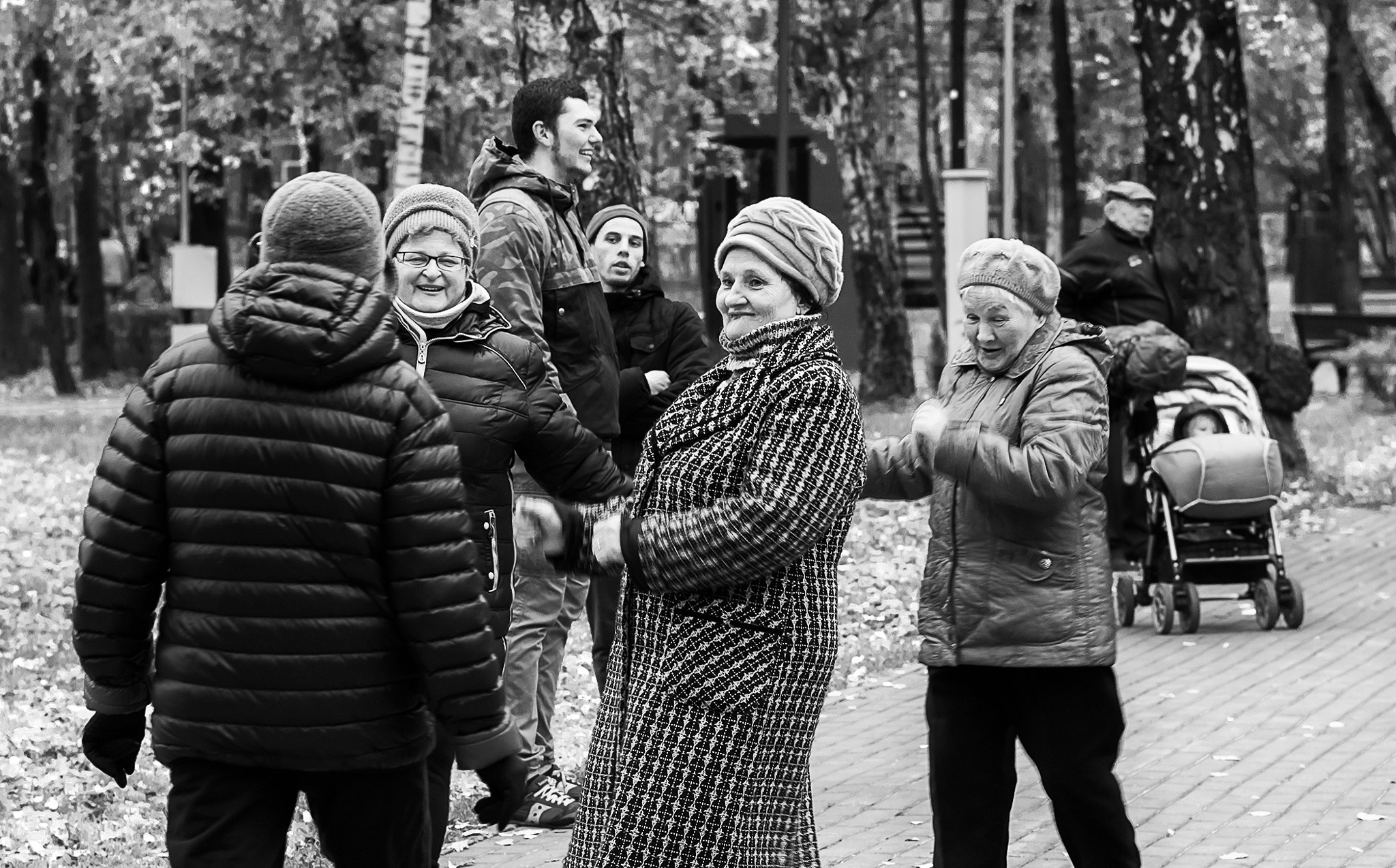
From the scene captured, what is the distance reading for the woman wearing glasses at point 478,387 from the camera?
16.8 feet

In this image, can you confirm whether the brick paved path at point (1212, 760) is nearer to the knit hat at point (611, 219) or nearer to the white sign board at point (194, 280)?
the knit hat at point (611, 219)

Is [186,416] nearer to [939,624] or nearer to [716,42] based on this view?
[939,624]

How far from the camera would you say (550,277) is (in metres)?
6.29

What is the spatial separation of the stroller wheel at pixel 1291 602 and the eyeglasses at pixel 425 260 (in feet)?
20.7

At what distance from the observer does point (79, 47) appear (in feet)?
81.3

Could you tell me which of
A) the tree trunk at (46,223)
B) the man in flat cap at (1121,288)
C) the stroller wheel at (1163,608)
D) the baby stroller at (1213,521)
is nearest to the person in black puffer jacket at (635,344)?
A: the baby stroller at (1213,521)

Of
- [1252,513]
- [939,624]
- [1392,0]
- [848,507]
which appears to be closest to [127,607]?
[848,507]

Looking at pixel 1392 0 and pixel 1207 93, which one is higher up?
pixel 1392 0

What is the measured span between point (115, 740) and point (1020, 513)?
2.09m

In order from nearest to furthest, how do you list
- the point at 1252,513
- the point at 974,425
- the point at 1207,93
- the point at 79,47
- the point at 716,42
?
the point at 974,425, the point at 1252,513, the point at 1207,93, the point at 79,47, the point at 716,42

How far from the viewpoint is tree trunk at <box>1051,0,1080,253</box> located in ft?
86.6

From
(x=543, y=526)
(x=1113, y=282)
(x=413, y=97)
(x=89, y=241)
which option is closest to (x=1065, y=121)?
(x=89, y=241)

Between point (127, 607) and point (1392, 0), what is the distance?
2937 centimetres

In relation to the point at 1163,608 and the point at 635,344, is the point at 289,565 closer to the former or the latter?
the point at 635,344
